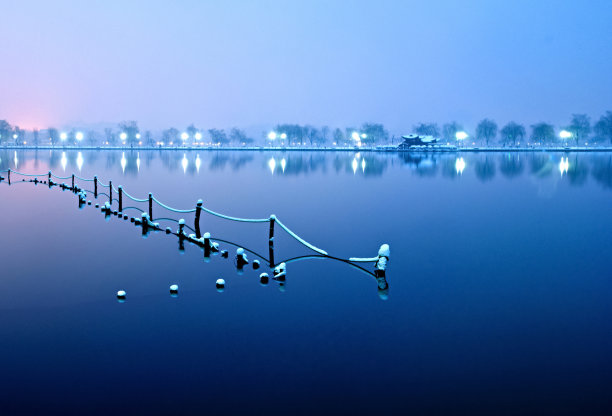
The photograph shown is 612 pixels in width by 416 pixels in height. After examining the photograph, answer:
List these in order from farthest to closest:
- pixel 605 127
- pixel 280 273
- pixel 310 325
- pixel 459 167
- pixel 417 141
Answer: pixel 605 127
pixel 417 141
pixel 459 167
pixel 280 273
pixel 310 325

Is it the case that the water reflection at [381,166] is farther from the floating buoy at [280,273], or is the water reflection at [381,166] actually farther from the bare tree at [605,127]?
the bare tree at [605,127]

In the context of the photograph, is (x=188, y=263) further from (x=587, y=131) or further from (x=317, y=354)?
(x=587, y=131)

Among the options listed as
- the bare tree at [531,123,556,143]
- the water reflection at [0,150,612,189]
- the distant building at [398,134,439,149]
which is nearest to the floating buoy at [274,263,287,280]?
the water reflection at [0,150,612,189]

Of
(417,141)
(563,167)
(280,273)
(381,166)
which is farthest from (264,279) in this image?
(417,141)

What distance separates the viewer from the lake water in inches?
273

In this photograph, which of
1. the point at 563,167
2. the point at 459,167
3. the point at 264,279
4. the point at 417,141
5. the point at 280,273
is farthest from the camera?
the point at 417,141

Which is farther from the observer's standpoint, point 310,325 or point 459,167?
point 459,167

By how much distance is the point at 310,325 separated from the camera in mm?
9562

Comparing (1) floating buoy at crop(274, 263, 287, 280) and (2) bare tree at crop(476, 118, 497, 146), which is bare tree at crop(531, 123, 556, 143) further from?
(1) floating buoy at crop(274, 263, 287, 280)

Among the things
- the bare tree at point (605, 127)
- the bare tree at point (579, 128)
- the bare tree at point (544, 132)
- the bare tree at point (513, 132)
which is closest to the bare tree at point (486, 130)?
the bare tree at point (513, 132)

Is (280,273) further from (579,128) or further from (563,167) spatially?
(579,128)

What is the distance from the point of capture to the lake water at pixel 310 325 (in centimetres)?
693

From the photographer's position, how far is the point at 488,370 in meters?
7.65

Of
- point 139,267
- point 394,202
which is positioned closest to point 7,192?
point 139,267
